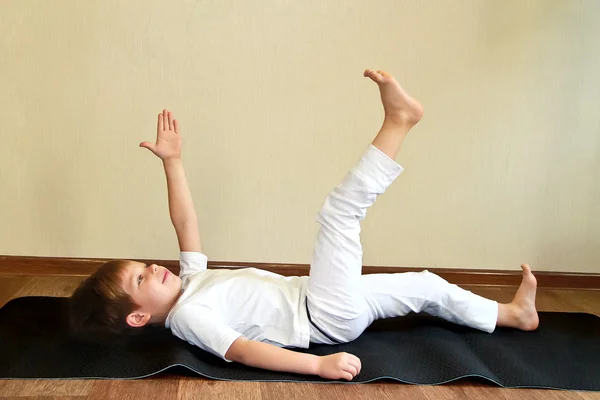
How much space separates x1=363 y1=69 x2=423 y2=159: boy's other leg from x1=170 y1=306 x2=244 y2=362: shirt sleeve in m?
0.59

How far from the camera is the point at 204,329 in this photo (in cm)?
160

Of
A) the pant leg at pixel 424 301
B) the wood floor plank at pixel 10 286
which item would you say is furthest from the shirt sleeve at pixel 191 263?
the wood floor plank at pixel 10 286

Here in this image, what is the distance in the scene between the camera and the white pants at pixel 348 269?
166 cm

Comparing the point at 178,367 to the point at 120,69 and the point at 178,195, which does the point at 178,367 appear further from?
the point at 120,69

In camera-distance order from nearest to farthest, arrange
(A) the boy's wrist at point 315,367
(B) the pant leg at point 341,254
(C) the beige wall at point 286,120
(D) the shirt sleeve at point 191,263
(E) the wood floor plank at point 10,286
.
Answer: (A) the boy's wrist at point 315,367, (B) the pant leg at point 341,254, (D) the shirt sleeve at point 191,263, (E) the wood floor plank at point 10,286, (C) the beige wall at point 286,120

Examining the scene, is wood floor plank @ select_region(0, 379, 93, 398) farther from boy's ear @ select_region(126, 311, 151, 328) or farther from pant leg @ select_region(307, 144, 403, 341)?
pant leg @ select_region(307, 144, 403, 341)

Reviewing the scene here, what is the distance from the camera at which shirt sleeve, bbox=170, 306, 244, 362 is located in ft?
5.17

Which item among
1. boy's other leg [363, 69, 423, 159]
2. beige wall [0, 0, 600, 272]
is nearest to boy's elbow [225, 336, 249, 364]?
boy's other leg [363, 69, 423, 159]

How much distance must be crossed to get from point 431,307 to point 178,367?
2.40ft

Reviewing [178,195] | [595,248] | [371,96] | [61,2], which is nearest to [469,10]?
[371,96]

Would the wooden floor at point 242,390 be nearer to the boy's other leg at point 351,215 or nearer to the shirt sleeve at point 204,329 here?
the shirt sleeve at point 204,329

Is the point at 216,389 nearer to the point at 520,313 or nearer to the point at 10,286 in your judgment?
the point at 520,313

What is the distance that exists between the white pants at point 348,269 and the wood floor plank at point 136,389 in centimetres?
40

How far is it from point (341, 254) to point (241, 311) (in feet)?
0.99
